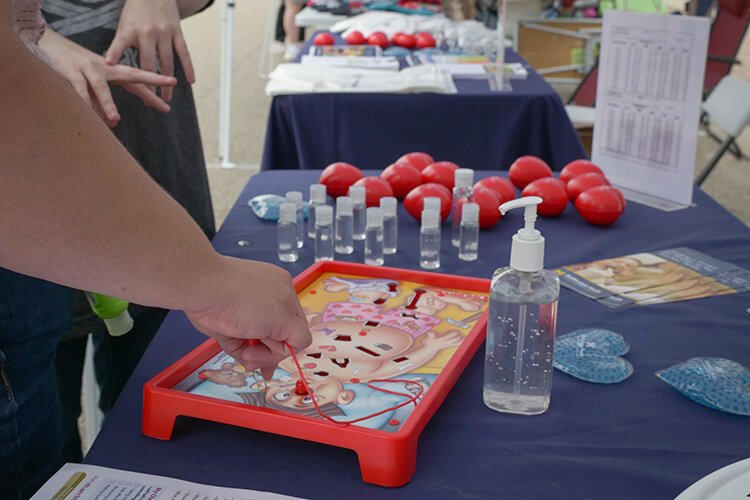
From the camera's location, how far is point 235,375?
859 millimetres

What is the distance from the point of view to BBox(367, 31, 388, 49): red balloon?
128 inches

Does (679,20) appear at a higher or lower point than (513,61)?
higher

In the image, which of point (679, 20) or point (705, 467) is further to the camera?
point (679, 20)

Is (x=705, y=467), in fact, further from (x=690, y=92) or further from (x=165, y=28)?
(x=165, y=28)

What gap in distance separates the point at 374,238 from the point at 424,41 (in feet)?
7.14

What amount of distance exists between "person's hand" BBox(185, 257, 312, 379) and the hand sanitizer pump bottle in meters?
0.21

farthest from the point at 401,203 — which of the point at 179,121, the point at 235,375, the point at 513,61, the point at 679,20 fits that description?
the point at 513,61

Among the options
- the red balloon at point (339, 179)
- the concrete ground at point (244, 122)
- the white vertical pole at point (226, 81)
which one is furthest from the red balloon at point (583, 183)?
the white vertical pole at point (226, 81)

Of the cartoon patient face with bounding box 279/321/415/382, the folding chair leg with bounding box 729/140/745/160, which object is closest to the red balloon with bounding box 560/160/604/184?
the cartoon patient face with bounding box 279/321/415/382

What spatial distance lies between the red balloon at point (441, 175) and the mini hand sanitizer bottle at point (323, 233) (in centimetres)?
35

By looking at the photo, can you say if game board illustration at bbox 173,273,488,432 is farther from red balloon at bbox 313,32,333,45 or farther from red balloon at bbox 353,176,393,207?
red balloon at bbox 313,32,333,45

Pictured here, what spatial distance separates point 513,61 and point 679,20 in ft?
5.22

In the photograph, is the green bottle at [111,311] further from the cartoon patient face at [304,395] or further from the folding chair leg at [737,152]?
the folding chair leg at [737,152]

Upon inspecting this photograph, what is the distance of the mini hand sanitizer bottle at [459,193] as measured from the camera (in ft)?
4.46
